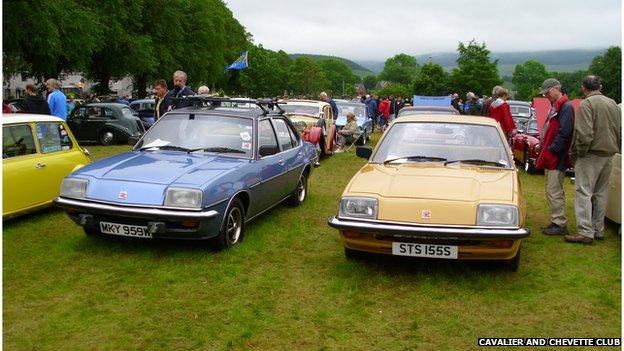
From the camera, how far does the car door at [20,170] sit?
6766 mm

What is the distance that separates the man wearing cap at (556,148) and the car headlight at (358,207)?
2707 mm

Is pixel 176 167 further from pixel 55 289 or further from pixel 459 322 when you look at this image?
pixel 459 322

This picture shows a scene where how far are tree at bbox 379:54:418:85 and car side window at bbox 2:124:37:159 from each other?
6403 inches

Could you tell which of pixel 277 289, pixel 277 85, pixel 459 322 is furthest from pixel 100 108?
pixel 277 85

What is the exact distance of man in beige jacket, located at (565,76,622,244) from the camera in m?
6.30

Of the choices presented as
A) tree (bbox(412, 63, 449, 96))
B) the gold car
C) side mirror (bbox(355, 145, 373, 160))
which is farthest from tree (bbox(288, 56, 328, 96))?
side mirror (bbox(355, 145, 373, 160))

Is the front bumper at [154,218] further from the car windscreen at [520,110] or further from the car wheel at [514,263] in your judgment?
the car windscreen at [520,110]

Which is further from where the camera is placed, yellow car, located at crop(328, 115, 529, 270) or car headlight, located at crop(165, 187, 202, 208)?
car headlight, located at crop(165, 187, 202, 208)

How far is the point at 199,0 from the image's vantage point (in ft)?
131

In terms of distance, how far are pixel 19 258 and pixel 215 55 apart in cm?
3928

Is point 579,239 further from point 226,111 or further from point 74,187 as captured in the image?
point 74,187

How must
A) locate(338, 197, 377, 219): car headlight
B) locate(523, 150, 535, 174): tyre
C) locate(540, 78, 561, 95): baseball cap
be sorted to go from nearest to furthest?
locate(338, 197, 377, 219): car headlight, locate(540, 78, 561, 95): baseball cap, locate(523, 150, 535, 174): tyre

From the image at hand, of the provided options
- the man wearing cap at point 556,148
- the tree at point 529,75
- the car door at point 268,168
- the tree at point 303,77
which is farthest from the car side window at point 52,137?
the tree at point 529,75

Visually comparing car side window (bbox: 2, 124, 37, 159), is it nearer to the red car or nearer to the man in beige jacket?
the man in beige jacket
